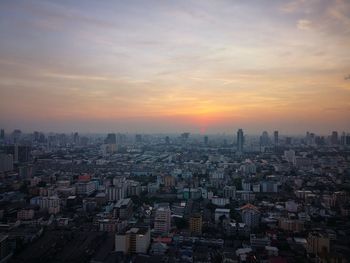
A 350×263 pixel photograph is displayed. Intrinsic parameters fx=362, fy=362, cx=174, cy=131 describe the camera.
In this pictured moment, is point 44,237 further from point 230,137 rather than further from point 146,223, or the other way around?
point 230,137

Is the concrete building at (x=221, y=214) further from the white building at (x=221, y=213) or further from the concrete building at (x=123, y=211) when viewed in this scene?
the concrete building at (x=123, y=211)

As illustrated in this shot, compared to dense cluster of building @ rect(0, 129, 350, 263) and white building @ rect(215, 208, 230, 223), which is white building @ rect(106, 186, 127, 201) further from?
white building @ rect(215, 208, 230, 223)

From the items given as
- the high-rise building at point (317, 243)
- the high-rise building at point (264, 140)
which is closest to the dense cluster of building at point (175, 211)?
the high-rise building at point (317, 243)

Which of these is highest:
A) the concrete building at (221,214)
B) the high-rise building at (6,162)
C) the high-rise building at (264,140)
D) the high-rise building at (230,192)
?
the high-rise building at (264,140)

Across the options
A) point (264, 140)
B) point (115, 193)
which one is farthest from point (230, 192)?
point (264, 140)

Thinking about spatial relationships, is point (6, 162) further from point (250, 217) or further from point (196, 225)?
point (250, 217)

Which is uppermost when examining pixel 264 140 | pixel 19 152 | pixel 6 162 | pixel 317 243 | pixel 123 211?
pixel 264 140

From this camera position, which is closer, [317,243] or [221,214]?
[317,243]

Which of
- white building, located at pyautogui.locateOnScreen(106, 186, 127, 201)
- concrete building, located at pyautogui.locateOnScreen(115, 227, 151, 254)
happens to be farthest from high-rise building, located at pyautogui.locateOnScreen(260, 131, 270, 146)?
concrete building, located at pyautogui.locateOnScreen(115, 227, 151, 254)

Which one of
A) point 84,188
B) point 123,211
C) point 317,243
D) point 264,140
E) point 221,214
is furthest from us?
point 264,140
